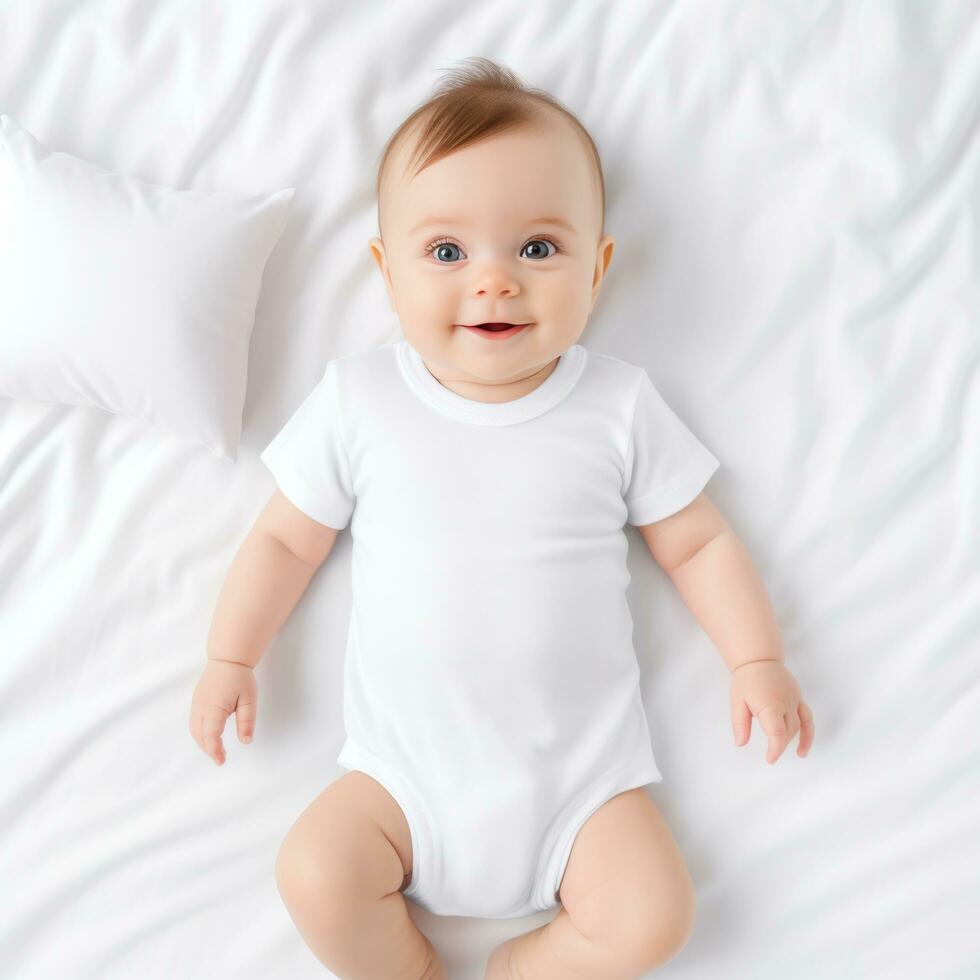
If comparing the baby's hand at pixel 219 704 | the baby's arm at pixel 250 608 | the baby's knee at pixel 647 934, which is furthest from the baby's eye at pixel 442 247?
the baby's knee at pixel 647 934

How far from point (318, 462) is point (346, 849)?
52cm

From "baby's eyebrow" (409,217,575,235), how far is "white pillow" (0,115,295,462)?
288 millimetres

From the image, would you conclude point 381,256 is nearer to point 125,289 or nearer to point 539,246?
point 539,246

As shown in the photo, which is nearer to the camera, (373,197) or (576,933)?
(576,933)

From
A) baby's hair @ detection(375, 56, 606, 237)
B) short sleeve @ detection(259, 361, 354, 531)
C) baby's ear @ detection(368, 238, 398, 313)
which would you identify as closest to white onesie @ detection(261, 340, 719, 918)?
short sleeve @ detection(259, 361, 354, 531)

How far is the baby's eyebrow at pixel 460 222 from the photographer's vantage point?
1355mm

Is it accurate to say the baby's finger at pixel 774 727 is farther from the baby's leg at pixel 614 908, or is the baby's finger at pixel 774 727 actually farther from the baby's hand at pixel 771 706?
the baby's leg at pixel 614 908

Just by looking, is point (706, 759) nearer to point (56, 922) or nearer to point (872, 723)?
point (872, 723)

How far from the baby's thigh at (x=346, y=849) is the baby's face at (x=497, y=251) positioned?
58cm

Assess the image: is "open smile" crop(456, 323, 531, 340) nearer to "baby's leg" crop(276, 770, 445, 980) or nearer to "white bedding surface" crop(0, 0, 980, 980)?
"white bedding surface" crop(0, 0, 980, 980)

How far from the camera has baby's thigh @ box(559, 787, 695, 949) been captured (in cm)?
128

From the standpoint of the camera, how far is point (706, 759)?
1.47 metres

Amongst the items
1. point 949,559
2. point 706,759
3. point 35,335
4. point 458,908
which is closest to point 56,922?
point 458,908

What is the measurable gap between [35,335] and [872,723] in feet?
4.23
